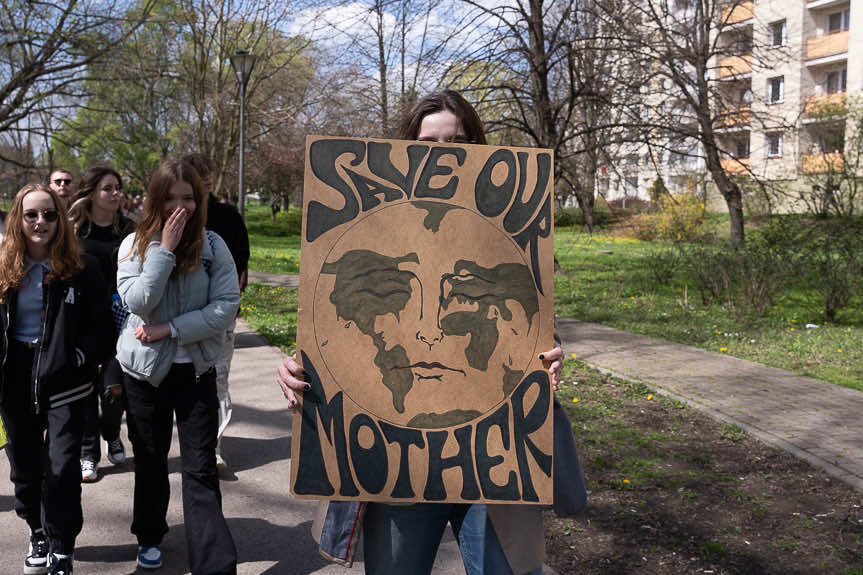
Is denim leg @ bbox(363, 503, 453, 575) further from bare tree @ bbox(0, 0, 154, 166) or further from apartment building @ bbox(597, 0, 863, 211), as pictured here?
apartment building @ bbox(597, 0, 863, 211)

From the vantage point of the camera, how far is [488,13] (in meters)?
11.4

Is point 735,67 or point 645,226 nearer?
point 735,67

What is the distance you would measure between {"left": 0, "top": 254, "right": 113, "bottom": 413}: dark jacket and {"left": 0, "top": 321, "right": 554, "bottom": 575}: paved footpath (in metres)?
0.83

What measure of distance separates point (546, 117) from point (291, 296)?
6.36 meters

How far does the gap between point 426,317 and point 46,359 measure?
249cm

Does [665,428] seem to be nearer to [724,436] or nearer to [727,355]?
[724,436]

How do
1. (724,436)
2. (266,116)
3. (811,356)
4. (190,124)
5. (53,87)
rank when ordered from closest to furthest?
(724,436)
(811,356)
(53,87)
(266,116)
(190,124)

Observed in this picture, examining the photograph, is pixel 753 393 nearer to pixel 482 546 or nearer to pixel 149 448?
pixel 149 448

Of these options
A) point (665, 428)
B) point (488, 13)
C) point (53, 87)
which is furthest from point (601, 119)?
point (53, 87)

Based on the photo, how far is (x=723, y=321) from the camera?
1169cm

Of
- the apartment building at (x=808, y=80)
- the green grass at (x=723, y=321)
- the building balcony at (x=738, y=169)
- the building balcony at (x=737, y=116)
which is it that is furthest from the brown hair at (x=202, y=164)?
the apartment building at (x=808, y=80)

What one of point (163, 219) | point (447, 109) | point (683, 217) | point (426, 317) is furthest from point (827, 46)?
point (426, 317)

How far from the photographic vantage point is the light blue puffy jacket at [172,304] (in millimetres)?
3551

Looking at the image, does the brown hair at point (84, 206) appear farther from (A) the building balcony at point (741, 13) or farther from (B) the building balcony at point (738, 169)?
(A) the building balcony at point (741, 13)
